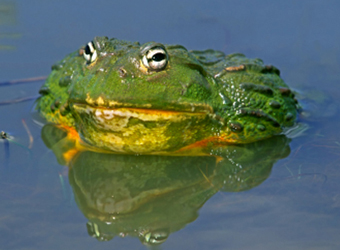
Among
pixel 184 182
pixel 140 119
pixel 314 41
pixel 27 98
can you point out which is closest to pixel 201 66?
pixel 140 119

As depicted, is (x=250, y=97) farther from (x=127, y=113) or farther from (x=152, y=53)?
(x=127, y=113)

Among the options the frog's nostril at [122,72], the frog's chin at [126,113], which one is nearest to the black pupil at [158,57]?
the frog's nostril at [122,72]

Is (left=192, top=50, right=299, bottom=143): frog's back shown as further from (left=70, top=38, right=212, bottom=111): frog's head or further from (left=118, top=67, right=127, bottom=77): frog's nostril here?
(left=118, top=67, right=127, bottom=77): frog's nostril

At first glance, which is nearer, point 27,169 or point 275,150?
point 27,169

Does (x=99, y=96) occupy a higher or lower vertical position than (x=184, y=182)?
higher

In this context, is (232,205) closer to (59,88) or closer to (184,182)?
(184,182)
